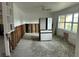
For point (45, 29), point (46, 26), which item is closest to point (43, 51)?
point (45, 29)

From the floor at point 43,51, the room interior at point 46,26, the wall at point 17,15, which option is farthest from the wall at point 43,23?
the floor at point 43,51

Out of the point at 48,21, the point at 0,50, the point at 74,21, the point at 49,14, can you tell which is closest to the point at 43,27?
the point at 48,21

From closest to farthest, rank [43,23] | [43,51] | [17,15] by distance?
[43,51] → [17,15] → [43,23]

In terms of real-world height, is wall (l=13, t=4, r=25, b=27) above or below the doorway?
above

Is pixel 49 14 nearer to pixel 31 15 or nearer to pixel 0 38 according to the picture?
pixel 31 15

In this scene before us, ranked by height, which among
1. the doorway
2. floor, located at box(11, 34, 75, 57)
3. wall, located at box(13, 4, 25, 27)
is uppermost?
wall, located at box(13, 4, 25, 27)

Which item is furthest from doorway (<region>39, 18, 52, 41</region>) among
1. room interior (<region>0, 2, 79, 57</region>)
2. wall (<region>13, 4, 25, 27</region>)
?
wall (<region>13, 4, 25, 27</region>)

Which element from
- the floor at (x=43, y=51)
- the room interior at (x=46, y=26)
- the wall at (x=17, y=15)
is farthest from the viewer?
the room interior at (x=46, y=26)

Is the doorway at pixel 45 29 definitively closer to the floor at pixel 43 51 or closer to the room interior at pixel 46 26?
the room interior at pixel 46 26

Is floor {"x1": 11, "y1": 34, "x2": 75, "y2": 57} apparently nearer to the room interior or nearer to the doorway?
the room interior

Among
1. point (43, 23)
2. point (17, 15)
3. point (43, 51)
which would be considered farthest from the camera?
point (43, 23)

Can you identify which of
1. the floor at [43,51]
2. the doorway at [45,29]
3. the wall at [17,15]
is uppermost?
the wall at [17,15]

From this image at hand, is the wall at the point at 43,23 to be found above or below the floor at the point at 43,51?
above

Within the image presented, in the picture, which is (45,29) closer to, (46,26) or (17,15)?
(46,26)
